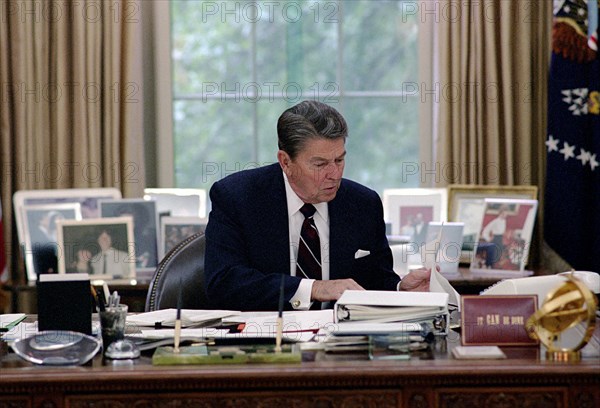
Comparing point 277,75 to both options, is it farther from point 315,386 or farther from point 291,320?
point 315,386

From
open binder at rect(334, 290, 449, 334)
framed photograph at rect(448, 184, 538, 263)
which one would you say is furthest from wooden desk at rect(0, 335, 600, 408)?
framed photograph at rect(448, 184, 538, 263)

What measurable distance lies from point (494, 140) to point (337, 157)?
1.68 metres

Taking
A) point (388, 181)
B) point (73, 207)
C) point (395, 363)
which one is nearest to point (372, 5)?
point (388, 181)

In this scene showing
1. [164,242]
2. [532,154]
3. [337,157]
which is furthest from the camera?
[532,154]

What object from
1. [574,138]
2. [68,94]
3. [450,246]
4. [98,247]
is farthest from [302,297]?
[68,94]

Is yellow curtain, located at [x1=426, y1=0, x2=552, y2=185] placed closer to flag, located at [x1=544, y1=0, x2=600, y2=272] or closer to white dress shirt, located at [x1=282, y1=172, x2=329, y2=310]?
flag, located at [x1=544, y1=0, x2=600, y2=272]

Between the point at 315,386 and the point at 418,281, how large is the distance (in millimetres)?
797

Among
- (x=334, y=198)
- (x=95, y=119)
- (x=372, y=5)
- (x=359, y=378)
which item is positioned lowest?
(x=359, y=378)

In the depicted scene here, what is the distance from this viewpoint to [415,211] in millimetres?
4465

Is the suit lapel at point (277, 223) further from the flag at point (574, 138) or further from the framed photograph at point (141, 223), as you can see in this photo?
the flag at point (574, 138)

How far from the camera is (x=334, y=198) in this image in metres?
3.19

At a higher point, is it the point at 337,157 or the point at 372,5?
the point at 372,5

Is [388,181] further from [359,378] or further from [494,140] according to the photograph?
[359,378]

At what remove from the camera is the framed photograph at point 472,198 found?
4371 mm
